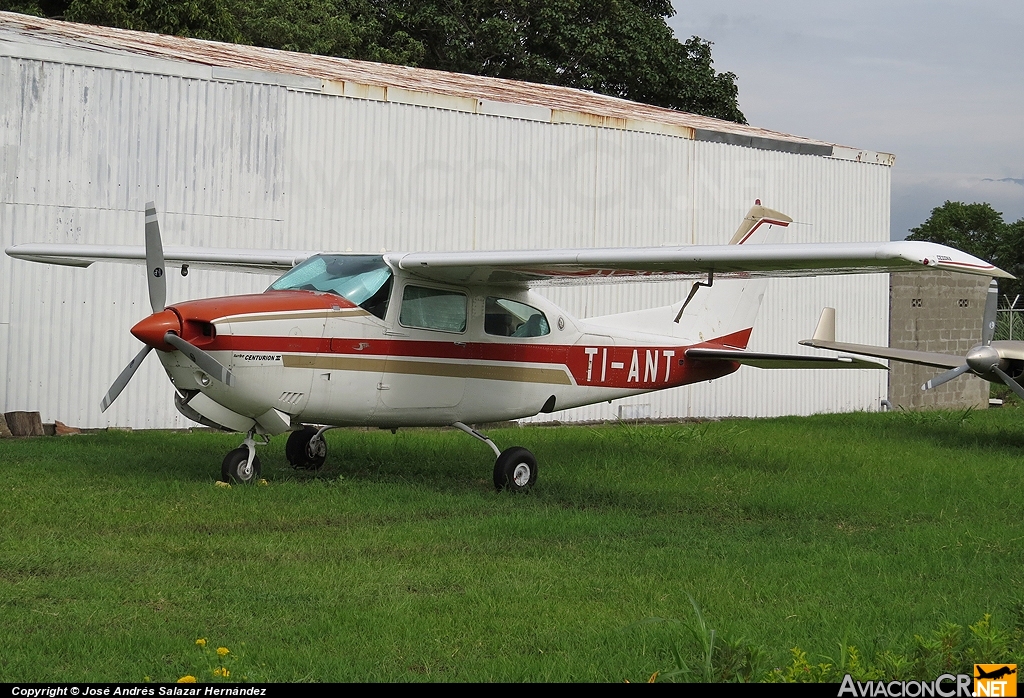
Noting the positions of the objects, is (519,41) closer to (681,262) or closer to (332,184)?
(332,184)

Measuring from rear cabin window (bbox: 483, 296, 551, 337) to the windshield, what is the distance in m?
1.21

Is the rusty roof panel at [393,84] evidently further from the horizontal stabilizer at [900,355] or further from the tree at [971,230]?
the tree at [971,230]

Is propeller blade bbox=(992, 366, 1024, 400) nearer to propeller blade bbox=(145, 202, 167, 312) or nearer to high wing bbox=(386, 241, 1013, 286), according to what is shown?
high wing bbox=(386, 241, 1013, 286)

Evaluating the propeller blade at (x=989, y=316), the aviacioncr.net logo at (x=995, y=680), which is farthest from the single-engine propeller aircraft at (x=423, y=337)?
the propeller blade at (x=989, y=316)

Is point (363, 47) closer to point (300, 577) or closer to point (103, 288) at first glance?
point (103, 288)

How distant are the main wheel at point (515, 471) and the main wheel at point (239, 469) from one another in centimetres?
226

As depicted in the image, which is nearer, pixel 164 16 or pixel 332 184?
pixel 332 184

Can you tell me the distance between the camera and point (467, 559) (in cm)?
746

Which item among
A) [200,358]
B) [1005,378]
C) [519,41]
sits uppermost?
[519,41]

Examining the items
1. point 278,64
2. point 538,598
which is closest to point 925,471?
point 538,598

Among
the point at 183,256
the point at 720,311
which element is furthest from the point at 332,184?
the point at 720,311

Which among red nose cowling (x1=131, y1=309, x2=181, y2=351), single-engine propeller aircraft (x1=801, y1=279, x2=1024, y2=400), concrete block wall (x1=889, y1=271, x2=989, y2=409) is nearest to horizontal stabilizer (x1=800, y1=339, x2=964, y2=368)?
single-engine propeller aircraft (x1=801, y1=279, x2=1024, y2=400)

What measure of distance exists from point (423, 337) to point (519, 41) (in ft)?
83.0

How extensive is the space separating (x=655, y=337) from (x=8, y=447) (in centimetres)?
720
